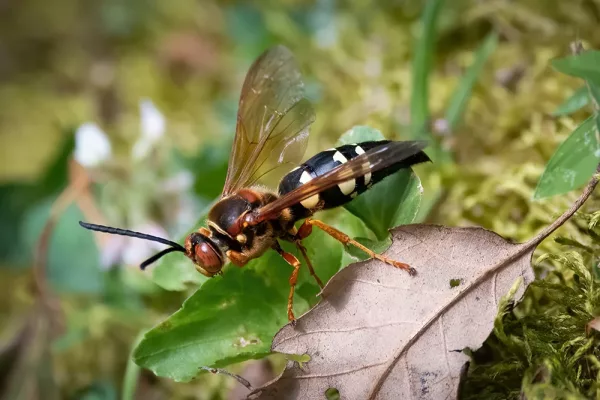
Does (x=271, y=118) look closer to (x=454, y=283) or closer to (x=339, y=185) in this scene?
(x=339, y=185)

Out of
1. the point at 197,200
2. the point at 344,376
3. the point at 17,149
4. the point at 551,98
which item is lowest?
the point at 17,149

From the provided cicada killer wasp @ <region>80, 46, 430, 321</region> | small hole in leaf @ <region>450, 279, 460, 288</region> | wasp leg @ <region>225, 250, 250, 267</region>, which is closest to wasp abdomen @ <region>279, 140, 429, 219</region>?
cicada killer wasp @ <region>80, 46, 430, 321</region>

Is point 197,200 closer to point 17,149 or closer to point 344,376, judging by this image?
point 344,376

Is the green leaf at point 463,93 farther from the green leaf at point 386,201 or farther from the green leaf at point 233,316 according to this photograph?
the green leaf at point 233,316

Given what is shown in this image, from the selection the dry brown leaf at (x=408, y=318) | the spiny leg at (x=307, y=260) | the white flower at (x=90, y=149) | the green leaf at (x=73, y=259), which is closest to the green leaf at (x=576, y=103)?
the dry brown leaf at (x=408, y=318)

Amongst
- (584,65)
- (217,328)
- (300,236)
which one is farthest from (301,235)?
(584,65)

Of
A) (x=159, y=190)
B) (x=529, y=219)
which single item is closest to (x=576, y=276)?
(x=529, y=219)
